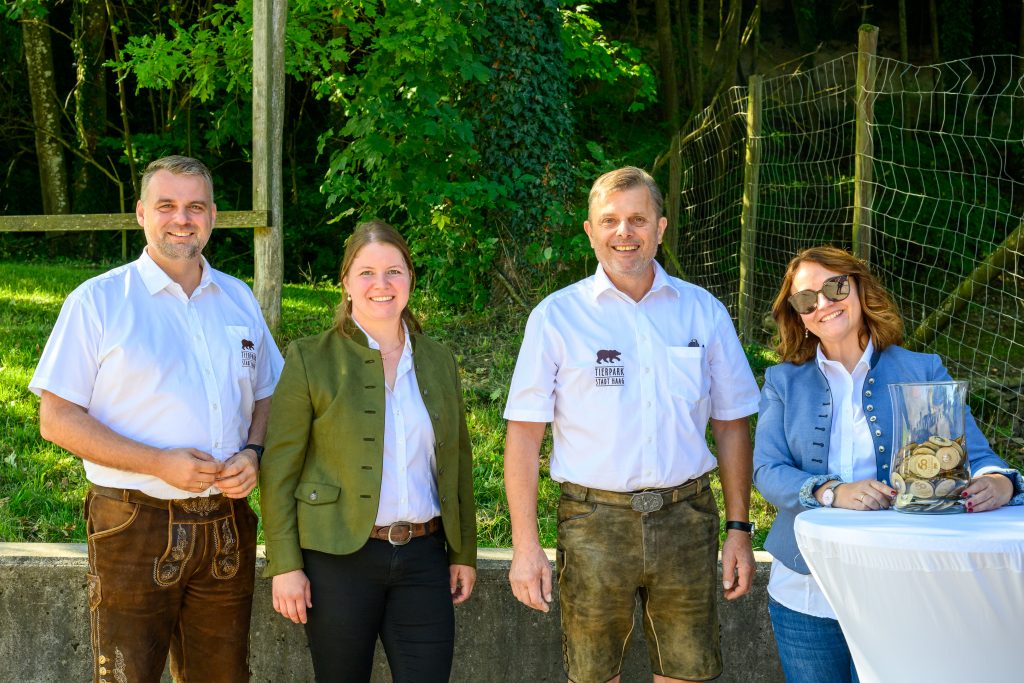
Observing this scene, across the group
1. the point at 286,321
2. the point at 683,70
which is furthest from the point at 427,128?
the point at 683,70

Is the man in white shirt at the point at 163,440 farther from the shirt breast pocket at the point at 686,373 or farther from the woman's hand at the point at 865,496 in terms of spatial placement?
the woman's hand at the point at 865,496

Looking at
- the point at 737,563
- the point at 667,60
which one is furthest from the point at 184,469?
the point at 667,60

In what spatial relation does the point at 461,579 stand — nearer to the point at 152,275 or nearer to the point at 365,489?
the point at 365,489

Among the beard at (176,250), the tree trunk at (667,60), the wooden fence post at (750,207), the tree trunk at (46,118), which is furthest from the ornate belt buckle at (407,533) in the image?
the tree trunk at (46,118)

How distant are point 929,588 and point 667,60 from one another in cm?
1184

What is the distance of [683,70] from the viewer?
14.1m

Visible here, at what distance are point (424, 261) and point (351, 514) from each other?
4935 millimetres

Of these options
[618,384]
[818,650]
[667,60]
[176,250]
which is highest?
[667,60]

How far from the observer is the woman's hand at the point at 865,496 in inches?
93.5

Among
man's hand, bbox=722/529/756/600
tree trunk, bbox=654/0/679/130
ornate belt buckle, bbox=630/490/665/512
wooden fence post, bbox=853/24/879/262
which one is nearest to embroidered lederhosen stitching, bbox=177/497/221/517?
ornate belt buckle, bbox=630/490/665/512

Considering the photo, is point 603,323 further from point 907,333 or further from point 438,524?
point 907,333

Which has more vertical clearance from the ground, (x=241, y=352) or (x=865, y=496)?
(x=241, y=352)

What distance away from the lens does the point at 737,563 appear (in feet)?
9.71

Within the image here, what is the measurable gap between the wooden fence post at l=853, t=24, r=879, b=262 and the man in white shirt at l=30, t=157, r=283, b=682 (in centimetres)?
330
